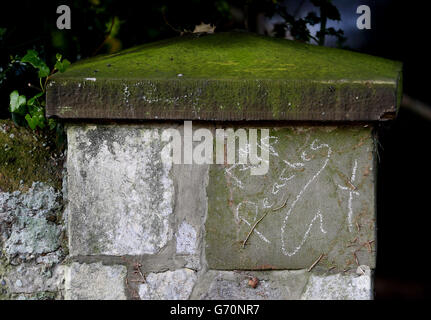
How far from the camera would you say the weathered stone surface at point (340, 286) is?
137 centimetres

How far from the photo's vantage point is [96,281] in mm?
1388

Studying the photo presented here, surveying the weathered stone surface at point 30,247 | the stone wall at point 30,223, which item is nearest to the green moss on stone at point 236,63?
the stone wall at point 30,223

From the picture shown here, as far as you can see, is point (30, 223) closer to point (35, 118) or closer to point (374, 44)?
point (35, 118)

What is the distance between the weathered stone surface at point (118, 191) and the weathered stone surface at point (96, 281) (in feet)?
0.16

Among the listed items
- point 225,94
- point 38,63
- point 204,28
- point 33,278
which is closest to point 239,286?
point 225,94

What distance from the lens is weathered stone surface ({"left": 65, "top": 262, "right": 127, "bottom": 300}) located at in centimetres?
138

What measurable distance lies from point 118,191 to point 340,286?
0.70 meters

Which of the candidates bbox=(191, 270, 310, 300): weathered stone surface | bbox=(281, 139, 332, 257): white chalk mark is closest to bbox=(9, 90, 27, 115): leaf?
bbox=(191, 270, 310, 300): weathered stone surface

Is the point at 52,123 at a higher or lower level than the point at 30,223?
higher

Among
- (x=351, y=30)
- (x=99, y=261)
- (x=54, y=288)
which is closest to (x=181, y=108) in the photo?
(x=99, y=261)

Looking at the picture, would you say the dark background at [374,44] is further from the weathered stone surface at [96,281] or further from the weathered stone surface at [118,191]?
the weathered stone surface at [96,281]

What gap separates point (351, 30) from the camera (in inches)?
118

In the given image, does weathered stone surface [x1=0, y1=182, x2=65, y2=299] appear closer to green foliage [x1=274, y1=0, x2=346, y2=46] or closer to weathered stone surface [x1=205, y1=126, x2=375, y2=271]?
weathered stone surface [x1=205, y1=126, x2=375, y2=271]

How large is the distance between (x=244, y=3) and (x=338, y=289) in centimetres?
184
